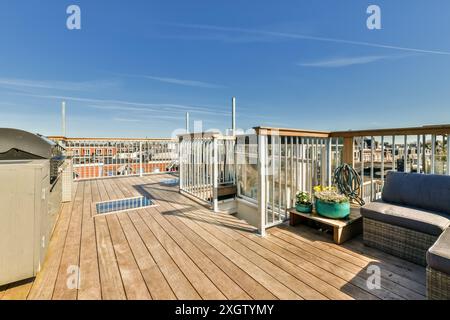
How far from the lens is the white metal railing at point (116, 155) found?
235 inches

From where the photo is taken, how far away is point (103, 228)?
8.30 ft

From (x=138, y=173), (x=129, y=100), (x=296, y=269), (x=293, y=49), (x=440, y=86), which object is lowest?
(x=296, y=269)

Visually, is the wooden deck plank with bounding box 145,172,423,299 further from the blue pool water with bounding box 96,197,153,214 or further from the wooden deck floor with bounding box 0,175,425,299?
the blue pool water with bounding box 96,197,153,214

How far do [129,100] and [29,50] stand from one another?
650 centimetres

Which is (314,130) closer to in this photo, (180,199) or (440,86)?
(180,199)

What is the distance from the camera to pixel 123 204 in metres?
3.54

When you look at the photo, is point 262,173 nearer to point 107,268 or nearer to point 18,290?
point 107,268

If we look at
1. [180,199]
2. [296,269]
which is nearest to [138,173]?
[180,199]

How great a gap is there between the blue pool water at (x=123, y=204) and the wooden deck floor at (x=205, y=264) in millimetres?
449

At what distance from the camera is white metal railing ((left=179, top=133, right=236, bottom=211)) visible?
12.3ft

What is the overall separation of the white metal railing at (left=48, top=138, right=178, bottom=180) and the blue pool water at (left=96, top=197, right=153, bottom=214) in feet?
7.61

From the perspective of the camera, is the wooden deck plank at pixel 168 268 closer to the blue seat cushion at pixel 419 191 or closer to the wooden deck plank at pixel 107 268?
the wooden deck plank at pixel 107 268

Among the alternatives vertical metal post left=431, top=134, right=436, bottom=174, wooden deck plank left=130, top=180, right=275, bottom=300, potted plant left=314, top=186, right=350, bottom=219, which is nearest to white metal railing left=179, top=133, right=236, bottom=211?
wooden deck plank left=130, top=180, right=275, bottom=300

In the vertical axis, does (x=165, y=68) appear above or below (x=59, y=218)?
above
